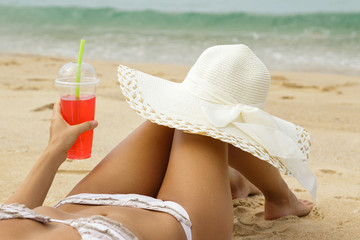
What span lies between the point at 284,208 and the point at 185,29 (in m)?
9.49

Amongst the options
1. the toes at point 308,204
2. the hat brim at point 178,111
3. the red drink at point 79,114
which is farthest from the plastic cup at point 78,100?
the toes at point 308,204

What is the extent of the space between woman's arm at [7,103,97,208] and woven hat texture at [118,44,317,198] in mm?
241

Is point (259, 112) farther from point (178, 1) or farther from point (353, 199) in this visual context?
point (178, 1)

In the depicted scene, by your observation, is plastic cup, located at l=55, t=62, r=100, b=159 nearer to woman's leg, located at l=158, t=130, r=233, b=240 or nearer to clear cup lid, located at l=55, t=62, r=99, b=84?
clear cup lid, located at l=55, t=62, r=99, b=84

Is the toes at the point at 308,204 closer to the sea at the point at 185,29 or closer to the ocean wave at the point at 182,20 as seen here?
the sea at the point at 185,29

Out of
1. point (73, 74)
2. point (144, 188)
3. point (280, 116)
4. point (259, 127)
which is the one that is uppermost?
point (73, 74)

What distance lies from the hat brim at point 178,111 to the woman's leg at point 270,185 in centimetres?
17

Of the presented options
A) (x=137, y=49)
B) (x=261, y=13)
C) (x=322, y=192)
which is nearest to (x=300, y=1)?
(x=261, y=13)

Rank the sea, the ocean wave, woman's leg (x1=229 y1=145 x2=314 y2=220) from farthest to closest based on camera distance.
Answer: the ocean wave < the sea < woman's leg (x1=229 y1=145 x2=314 y2=220)

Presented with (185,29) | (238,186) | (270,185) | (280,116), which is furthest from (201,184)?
(185,29)

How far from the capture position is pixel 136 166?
171cm

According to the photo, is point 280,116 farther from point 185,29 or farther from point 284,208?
point 185,29

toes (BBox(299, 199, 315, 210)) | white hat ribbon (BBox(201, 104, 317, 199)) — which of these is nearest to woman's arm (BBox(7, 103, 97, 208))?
white hat ribbon (BBox(201, 104, 317, 199))

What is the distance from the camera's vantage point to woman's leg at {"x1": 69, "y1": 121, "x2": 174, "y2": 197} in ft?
5.39
